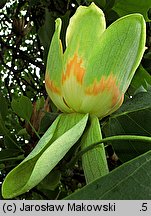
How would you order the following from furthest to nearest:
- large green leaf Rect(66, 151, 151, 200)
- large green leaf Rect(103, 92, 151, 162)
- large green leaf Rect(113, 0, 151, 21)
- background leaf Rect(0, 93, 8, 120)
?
background leaf Rect(0, 93, 8, 120)
large green leaf Rect(113, 0, 151, 21)
large green leaf Rect(103, 92, 151, 162)
large green leaf Rect(66, 151, 151, 200)

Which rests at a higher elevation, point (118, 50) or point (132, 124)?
point (118, 50)

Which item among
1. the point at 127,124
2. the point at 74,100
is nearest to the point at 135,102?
the point at 127,124

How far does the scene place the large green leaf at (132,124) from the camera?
0.62 m

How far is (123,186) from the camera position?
1.52 feet

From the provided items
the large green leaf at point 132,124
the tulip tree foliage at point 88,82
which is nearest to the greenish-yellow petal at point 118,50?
→ the tulip tree foliage at point 88,82

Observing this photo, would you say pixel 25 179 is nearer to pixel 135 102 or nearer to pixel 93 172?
pixel 93 172

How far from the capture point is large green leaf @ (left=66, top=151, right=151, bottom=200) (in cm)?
45

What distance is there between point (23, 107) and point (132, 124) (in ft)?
0.68

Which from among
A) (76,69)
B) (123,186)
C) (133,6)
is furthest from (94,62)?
(133,6)

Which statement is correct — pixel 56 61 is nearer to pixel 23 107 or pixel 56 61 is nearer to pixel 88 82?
pixel 88 82

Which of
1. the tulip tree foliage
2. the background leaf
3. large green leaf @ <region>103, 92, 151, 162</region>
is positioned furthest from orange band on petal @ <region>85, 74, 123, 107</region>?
the background leaf

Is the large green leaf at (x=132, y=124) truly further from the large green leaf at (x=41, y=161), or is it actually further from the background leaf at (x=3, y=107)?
the background leaf at (x=3, y=107)

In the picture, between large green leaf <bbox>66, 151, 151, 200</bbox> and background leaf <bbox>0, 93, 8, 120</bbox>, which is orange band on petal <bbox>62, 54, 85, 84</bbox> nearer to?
large green leaf <bbox>66, 151, 151, 200</bbox>

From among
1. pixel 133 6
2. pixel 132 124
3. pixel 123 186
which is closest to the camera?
pixel 123 186
